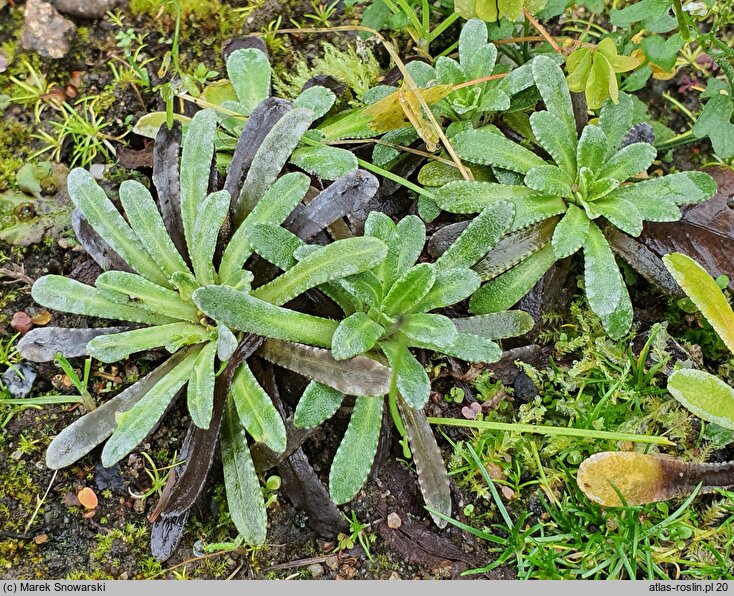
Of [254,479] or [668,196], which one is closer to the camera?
[254,479]

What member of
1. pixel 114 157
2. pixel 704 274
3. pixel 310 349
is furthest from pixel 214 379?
pixel 704 274

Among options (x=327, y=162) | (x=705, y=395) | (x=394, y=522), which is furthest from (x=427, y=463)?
(x=327, y=162)

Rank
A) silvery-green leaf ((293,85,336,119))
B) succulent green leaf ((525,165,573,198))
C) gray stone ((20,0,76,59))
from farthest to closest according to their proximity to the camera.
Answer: gray stone ((20,0,76,59)) < silvery-green leaf ((293,85,336,119)) < succulent green leaf ((525,165,573,198))

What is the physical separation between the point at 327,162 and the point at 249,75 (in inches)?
22.0

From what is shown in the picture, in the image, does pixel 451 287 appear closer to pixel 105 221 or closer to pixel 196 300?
pixel 196 300

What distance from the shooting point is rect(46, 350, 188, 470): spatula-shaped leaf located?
6.98 ft

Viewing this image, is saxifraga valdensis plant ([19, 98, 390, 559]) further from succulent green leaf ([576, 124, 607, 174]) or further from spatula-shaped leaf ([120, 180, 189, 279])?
succulent green leaf ([576, 124, 607, 174])

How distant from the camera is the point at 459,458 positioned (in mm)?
2312

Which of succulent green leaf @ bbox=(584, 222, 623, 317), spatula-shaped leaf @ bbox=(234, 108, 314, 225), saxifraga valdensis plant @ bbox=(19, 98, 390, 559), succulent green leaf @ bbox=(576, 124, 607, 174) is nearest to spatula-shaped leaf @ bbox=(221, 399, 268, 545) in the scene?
saxifraga valdensis plant @ bbox=(19, 98, 390, 559)

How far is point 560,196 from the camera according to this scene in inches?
92.9

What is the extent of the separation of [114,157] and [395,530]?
1.90m

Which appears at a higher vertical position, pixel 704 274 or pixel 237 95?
pixel 237 95

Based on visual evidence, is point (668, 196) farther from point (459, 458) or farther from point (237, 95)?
point (237, 95)

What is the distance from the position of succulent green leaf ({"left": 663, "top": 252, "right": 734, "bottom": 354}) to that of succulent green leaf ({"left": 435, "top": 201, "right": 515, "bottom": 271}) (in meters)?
0.63
